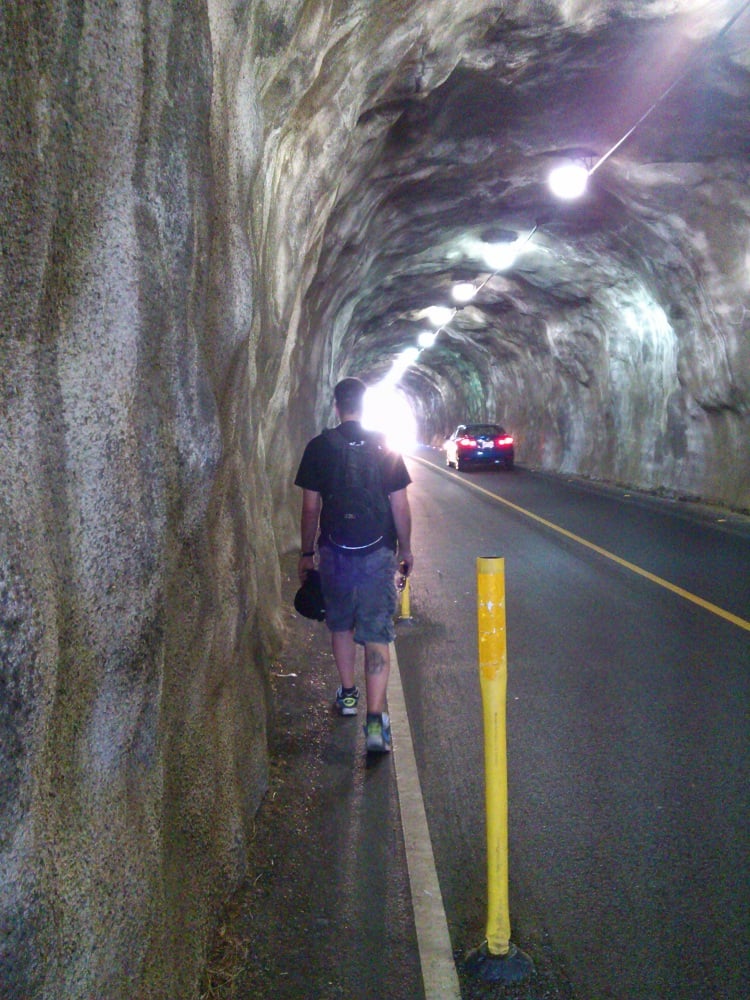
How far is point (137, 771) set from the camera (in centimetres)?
278

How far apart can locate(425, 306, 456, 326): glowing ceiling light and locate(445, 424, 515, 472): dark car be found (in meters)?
3.91

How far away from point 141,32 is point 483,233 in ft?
55.7

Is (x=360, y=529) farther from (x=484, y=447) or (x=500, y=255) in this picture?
(x=484, y=447)

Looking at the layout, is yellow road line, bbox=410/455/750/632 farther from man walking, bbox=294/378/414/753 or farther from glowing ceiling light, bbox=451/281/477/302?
glowing ceiling light, bbox=451/281/477/302

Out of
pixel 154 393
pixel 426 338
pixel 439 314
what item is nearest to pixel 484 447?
pixel 439 314

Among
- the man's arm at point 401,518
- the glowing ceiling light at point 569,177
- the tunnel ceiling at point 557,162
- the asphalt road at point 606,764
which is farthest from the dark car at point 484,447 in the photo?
the man's arm at point 401,518

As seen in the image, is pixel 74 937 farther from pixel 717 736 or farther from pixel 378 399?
pixel 378 399

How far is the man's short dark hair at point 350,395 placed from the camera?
17.6 ft

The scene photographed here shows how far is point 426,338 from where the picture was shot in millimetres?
34531

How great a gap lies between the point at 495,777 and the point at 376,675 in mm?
2141

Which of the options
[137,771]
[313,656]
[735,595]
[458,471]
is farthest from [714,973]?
[458,471]

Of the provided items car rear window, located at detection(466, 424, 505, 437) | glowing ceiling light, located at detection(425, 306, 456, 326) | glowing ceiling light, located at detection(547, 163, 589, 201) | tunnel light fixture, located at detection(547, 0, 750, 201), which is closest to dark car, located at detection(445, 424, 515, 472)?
car rear window, located at detection(466, 424, 505, 437)

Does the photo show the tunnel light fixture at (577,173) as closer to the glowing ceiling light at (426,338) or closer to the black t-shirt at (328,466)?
the black t-shirt at (328,466)

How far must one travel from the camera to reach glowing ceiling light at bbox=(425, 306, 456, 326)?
2845 centimetres
